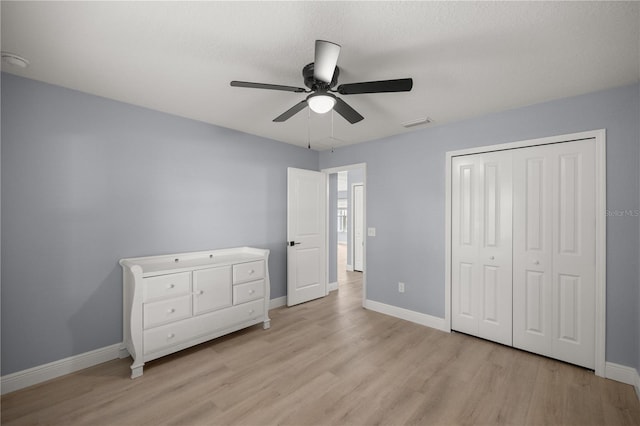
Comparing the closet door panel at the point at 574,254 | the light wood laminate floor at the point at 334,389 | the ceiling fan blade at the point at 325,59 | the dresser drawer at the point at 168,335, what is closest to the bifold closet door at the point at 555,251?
the closet door panel at the point at 574,254

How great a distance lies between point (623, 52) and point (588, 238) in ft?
4.96

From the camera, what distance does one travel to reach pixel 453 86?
7.79 ft

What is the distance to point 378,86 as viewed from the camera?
1.74 m

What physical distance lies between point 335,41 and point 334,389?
8.45 ft

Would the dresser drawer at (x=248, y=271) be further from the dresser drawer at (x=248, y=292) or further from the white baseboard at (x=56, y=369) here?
the white baseboard at (x=56, y=369)

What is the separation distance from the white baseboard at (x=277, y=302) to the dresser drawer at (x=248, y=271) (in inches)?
35.8

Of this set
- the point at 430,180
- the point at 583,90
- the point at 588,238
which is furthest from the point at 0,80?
the point at 588,238

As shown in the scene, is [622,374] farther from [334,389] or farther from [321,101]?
[321,101]

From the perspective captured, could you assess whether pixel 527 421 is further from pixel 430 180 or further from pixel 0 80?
pixel 0 80

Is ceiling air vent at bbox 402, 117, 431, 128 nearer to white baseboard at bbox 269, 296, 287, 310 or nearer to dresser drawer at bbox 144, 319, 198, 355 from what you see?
white baseboard at bbox 269, 296, 287, 310

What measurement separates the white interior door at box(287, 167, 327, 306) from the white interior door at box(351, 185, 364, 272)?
84.5 inches

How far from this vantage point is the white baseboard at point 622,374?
224cm

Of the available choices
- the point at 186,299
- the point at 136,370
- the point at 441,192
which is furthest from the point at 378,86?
the point at 136,370

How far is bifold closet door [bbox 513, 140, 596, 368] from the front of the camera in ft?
8.18
